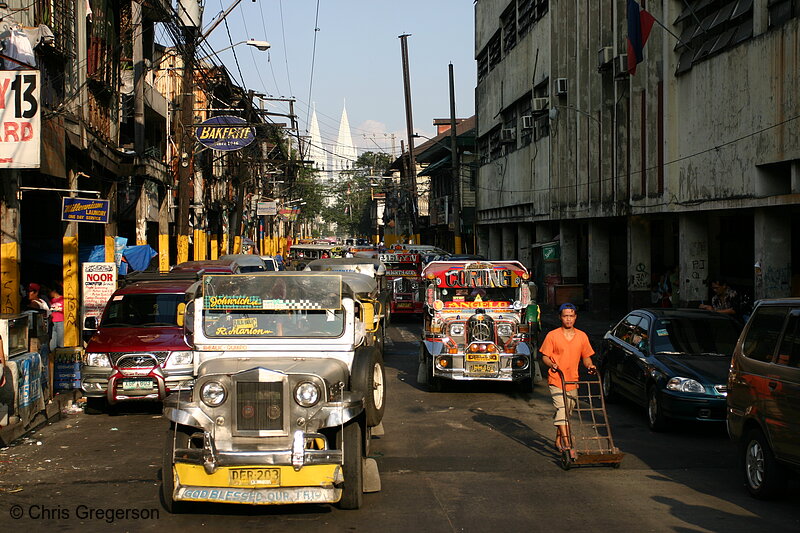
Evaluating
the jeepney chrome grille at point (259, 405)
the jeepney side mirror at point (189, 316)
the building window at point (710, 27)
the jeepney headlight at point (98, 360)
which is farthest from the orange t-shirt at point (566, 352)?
the building window at point (710, 27)

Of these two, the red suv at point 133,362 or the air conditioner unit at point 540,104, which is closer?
the red suv at point 133,362

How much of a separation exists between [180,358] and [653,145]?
15.7 metres

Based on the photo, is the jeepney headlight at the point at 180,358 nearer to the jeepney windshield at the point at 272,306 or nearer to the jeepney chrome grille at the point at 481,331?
the jeepney windshield at the point at 272,306

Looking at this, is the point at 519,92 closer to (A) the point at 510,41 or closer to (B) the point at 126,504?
(A) the point at 510,41

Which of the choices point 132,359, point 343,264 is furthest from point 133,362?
point 343,264

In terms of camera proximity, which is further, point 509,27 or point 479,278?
point 509,27

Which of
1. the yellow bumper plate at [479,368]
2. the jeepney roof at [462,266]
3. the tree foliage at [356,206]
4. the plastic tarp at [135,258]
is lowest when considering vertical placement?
the yellow bumper plate at [479,368]

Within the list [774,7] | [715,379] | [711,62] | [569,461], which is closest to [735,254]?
[711,62]

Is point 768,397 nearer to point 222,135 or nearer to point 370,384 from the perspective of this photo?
point 370,384

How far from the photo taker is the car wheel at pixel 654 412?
1180 cm

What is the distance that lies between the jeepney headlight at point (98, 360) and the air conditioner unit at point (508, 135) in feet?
109

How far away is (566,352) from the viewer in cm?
1016

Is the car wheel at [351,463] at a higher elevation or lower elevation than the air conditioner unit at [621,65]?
lower

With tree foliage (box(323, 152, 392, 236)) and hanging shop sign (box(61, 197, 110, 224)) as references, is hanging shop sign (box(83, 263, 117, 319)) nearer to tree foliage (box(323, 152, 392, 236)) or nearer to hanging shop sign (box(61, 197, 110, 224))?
hanging shop sign (box(61, 197, 110, 224))
